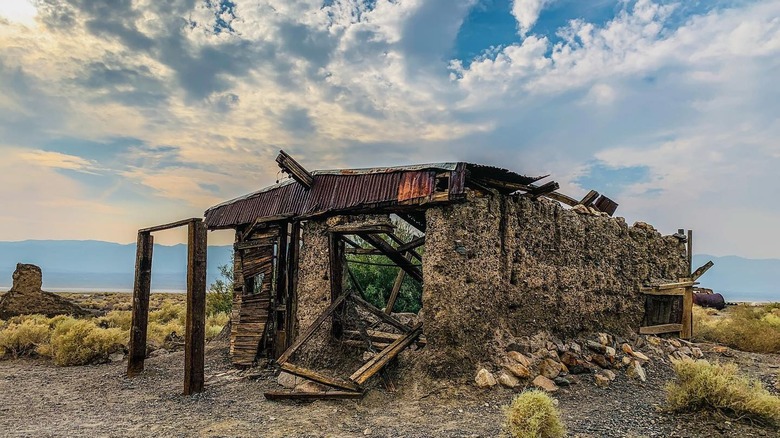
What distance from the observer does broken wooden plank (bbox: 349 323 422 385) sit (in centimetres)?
764

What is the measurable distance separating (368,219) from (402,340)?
6.91ft

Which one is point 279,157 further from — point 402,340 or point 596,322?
point 596,322

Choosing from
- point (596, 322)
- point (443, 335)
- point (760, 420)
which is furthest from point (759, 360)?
point (443, 335)

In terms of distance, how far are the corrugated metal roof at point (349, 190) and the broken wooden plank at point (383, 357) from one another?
217cm

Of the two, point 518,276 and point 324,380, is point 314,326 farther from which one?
point 518,276

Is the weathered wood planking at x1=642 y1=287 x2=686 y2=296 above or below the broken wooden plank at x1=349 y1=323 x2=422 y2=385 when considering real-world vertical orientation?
above

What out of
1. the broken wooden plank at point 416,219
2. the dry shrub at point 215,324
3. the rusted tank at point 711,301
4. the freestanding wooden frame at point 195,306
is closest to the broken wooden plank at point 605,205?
the broken wooden plank at point 416,219

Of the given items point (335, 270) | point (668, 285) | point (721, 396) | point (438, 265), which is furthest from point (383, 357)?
point (668, 285)

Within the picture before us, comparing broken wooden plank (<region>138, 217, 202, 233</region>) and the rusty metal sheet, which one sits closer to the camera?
the rusty metal sheet

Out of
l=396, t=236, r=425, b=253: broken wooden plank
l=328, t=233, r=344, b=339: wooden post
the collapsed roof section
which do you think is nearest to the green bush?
the collapsed roof section

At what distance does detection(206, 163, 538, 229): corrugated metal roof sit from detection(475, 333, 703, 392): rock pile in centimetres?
265

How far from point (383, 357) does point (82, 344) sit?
304 inches

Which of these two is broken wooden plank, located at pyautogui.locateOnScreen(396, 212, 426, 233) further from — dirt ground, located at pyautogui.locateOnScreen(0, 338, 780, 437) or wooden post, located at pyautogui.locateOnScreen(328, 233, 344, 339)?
dirt ground, located at pyautogui.locateOnScreen(0, 338, 780, 437)

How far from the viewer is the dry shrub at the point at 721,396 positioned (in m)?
6.20
